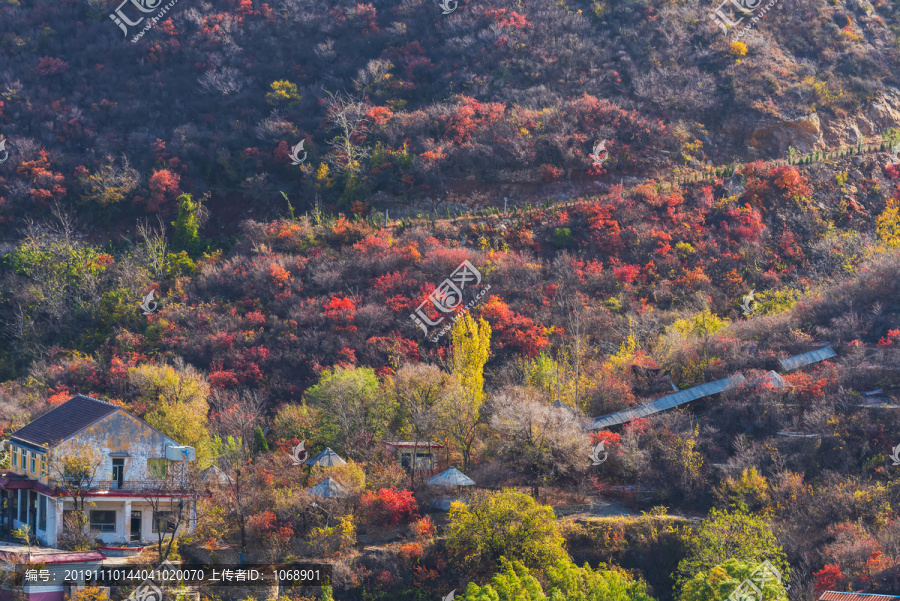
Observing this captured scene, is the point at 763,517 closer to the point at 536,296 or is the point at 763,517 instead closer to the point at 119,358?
the point at 536,296

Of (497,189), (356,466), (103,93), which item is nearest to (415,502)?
(356,466)

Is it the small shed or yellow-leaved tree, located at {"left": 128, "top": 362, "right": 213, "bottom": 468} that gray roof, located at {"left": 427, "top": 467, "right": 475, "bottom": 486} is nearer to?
the small shed

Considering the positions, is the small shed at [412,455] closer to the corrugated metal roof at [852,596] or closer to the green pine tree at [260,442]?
the green pine tree at [260,442]

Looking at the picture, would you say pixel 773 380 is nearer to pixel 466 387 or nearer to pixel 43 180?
pixel 466 387

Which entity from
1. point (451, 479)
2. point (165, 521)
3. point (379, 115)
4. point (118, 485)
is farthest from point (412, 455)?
point (379, 115)

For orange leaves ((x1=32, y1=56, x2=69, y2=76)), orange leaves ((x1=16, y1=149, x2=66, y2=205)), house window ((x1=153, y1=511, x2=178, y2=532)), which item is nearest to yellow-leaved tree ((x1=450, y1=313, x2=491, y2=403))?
house window ((x1=153, y1=511, x2=178, y2=532))
